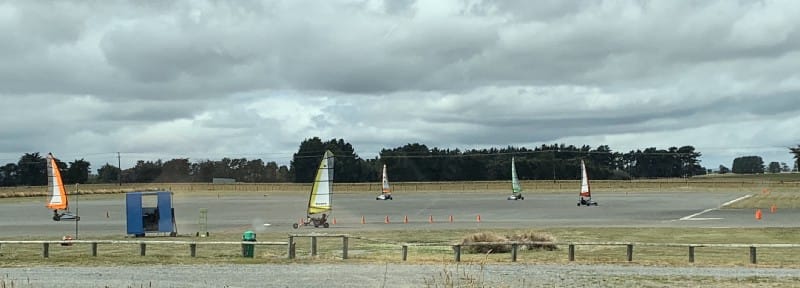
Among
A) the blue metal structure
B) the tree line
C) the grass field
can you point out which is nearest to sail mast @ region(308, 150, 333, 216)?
the grass field

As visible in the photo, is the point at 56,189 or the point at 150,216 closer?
the point at 150,216

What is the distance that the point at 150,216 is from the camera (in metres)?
39.6

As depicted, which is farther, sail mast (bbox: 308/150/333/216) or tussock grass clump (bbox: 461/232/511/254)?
sail mast (bbox: 308/150/333/216)

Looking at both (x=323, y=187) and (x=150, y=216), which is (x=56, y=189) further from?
(x=323, y=187)

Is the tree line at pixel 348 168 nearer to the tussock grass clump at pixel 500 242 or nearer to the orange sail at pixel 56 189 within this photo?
the orange sail at pixel 56 189

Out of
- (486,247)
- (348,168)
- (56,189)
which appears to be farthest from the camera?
(348,168)

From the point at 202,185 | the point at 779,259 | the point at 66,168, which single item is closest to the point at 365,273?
the point at 779,259

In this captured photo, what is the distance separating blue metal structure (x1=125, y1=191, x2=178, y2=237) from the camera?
38.6m

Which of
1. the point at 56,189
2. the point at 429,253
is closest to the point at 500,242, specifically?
the point at 429,253

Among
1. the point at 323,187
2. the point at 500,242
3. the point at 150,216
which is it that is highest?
the point at 323,187

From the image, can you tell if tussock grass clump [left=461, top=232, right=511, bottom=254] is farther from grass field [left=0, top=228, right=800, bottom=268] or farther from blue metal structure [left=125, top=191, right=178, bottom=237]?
blue metal structure [left=125, top=191, right=178, bottom=237]

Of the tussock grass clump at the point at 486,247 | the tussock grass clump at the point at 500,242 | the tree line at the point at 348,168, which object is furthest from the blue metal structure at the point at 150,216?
the tree line at the point at 348,168

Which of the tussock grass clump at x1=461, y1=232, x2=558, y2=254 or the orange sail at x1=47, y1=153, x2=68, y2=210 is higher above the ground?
the orange sail at x1=47, y1=153, x2=68, y2=210

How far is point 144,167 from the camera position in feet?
A: 505
